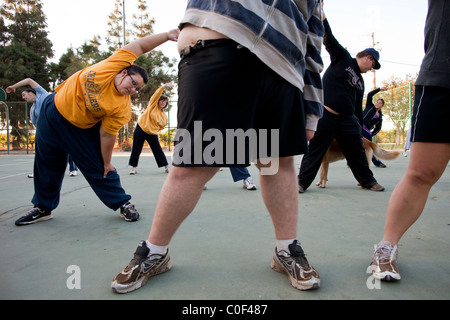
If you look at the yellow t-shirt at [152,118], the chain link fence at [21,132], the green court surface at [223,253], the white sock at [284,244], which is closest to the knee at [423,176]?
the green court surface at [223,253]

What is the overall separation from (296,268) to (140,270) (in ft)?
2.52

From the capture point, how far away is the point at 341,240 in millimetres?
2145

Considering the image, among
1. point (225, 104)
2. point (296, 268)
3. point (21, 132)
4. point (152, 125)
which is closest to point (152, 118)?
point (152, 125)

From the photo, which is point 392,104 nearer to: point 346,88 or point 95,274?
point 346,88

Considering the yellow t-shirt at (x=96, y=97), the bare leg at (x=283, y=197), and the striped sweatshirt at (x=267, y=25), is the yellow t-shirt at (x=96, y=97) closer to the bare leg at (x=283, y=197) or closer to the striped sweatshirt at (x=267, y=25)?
the striped sweatshirt at (x=267, y=25)

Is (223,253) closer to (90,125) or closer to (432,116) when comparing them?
(432,116)

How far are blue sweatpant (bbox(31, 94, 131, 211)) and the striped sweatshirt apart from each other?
166 cm

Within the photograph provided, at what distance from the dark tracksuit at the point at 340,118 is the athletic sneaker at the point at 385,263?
7.90 feet

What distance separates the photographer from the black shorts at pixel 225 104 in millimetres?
1430

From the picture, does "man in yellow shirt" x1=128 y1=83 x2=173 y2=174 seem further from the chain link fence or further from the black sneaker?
the chain link fence

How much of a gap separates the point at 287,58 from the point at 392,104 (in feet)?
59.7

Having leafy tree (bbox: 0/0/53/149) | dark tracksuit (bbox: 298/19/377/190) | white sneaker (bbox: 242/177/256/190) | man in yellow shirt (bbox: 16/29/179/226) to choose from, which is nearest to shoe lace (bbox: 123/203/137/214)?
man in yellow shirt (bbox: 16/29/179/226)
